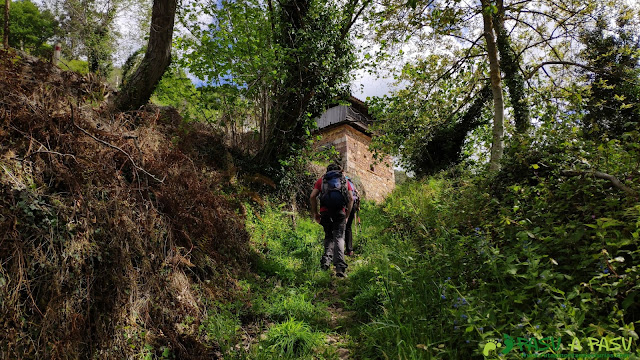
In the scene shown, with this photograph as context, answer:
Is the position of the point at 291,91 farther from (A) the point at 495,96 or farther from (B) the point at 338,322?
(B) the point at 338,322

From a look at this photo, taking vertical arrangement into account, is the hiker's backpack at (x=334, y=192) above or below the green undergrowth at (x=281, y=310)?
above

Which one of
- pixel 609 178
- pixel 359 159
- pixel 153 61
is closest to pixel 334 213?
pixel 609 178

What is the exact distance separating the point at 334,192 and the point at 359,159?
474 inches

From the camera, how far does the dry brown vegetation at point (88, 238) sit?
2.55 meters

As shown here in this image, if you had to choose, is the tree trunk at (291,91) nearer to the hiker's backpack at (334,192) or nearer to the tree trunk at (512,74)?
the hiker's backpack at (334,192)

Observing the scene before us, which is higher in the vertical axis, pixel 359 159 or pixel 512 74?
pixel 512 74

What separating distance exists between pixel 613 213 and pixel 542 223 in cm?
49

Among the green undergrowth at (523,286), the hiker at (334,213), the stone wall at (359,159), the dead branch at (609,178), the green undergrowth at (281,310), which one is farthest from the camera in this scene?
the stone wall at (359,159)

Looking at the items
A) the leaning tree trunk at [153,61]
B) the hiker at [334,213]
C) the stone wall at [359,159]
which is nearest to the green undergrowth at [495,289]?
the hiker at [334,213]

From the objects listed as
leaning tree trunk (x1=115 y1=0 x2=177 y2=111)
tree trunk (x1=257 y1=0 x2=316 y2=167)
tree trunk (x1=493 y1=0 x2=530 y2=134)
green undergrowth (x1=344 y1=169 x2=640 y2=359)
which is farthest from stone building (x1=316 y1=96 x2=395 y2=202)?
green undergrowth (x1=344 y1=169 x2=640 y2=359)

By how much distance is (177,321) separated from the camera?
336cm

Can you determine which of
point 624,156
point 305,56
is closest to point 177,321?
point 624,156

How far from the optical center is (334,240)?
18.1 feet

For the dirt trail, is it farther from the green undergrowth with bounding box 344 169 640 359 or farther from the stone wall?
the stone wall
